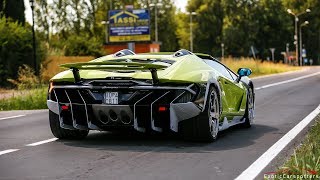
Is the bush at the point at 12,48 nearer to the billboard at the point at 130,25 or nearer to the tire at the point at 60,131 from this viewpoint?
the billboard at the point at 130,25

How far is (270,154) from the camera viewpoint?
744 centimetres

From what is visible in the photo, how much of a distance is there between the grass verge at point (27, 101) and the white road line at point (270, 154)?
358 inches

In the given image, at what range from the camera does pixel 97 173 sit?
20.4 ft

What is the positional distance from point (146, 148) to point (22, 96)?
37.7 ft

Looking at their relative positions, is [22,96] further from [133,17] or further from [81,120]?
[133,17]

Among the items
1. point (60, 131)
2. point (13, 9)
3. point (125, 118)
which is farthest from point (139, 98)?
point (13, 9)

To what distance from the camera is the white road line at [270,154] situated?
6.13 m

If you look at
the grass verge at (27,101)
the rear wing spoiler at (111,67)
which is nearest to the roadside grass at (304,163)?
the rear wing spoiler at (111,67)

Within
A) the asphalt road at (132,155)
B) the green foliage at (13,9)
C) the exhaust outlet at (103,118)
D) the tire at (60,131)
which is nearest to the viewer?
the asphalt road at (132,155)

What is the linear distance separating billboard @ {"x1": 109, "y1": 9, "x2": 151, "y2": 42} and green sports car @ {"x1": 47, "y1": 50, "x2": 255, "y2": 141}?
45.8m

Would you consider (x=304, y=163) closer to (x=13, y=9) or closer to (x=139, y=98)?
(x=139, y=98)

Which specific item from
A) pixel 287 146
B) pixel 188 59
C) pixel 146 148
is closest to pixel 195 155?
pixel 146 148

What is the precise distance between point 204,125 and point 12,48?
2861 cm

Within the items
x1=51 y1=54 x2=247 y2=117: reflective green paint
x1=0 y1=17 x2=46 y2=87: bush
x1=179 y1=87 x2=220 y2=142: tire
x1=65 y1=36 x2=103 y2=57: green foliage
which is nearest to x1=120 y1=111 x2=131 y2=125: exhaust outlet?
x1=51 y1=54 x2=247 y2=117: reflective green paint
